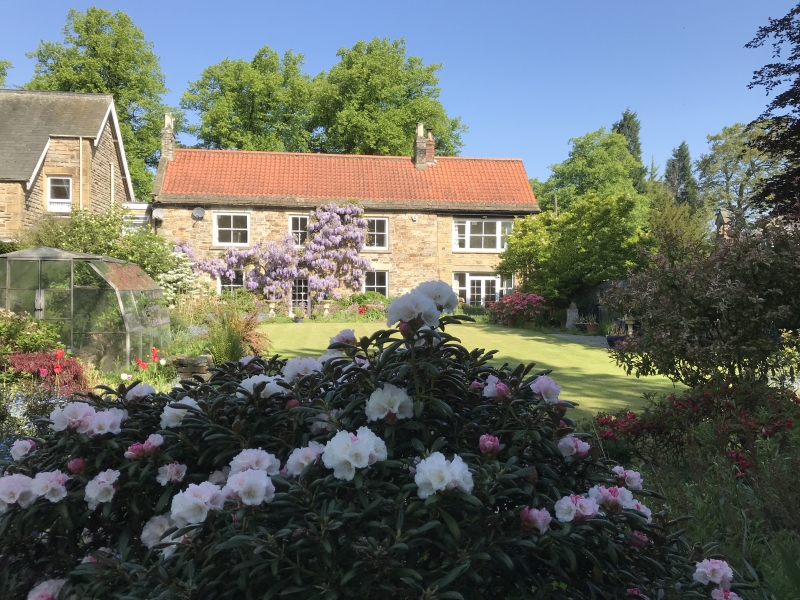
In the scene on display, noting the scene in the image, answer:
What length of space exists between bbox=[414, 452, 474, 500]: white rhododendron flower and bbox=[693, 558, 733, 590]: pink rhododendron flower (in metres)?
1.03

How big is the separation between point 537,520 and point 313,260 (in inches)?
1001

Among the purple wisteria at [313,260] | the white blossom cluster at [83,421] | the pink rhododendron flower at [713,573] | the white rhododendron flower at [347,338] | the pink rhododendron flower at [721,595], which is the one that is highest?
the purple wisteria at [313,260]

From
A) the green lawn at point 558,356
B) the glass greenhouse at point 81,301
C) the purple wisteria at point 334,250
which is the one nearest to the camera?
the green lawn at point 558,356

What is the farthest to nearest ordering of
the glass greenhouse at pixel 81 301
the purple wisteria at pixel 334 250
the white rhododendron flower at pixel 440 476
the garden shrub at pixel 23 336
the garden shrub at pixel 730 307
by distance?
the purple wisteria at pixel 334 250, the glass greenhouse at pixel 81 301, the garden shrub at pixel 23 336, the garden shrub at pixel 730 307, the white rhododendron flower at pixel 440 476

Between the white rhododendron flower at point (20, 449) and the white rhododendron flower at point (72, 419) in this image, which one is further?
the white rhododendron flower at point (20, 449)

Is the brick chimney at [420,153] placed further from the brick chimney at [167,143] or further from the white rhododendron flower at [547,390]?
the white rhododendron flower at [547,390]

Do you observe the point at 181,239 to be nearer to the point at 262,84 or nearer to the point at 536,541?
the point at 262,84

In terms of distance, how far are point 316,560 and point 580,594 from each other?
0.82 metres

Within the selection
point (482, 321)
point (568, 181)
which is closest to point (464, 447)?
point (482, 321)

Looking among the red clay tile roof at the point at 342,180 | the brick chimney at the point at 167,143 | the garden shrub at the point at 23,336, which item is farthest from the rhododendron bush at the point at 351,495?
the brick chimney at the point at 167,143

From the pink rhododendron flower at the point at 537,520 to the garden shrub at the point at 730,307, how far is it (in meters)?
5.13

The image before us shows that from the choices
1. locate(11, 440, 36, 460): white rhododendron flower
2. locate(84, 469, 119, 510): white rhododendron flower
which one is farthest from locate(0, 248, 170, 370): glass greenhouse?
locate(84, 469, 119, 510): white rhododendron flower

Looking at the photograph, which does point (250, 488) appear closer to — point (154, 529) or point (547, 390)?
point (154, 529)

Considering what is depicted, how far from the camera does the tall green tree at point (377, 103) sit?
3734 centimetres
